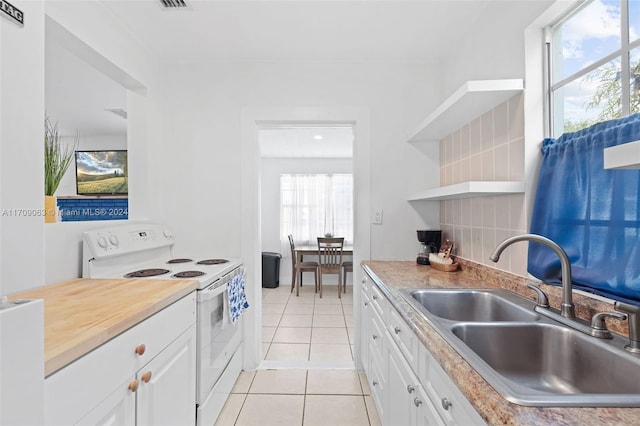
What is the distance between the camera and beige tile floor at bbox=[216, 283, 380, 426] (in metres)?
1.88

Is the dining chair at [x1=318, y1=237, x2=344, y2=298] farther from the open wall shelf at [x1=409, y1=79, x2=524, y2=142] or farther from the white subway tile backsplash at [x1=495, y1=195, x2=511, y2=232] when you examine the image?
the white subway tile backsplash at [x1=495, y1=195, x2=511, y2=232]

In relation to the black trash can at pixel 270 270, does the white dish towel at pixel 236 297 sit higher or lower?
higher

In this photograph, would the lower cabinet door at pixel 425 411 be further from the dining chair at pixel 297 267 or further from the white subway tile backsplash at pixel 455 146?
the dining chair at pixel 297 267

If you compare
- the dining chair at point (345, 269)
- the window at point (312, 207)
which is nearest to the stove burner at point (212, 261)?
the dining chair at point (345, 269)

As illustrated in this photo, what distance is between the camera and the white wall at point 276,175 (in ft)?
18.7

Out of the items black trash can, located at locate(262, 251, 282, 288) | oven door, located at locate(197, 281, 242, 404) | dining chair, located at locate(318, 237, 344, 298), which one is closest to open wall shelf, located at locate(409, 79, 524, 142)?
oven door, located at locate(197, 281, 242, 404)

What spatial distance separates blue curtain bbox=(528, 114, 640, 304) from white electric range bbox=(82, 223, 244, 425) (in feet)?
5.47

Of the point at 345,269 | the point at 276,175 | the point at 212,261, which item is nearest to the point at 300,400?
the point at 212,261

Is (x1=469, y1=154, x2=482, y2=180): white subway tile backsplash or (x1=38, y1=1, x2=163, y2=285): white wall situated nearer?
(x1=38, y1=1, x2=163, y2=285): white wall

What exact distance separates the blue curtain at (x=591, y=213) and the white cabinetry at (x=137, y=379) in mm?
1638

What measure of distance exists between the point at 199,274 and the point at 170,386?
24.6 inches

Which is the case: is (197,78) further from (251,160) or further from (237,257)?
(237,257)

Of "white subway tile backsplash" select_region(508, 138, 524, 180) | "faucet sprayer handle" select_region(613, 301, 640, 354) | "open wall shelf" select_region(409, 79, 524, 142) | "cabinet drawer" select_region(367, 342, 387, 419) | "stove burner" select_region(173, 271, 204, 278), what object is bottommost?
"cabinet drawer" select_region(367, 342, 387, 419)

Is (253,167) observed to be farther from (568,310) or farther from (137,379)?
(568,310)
